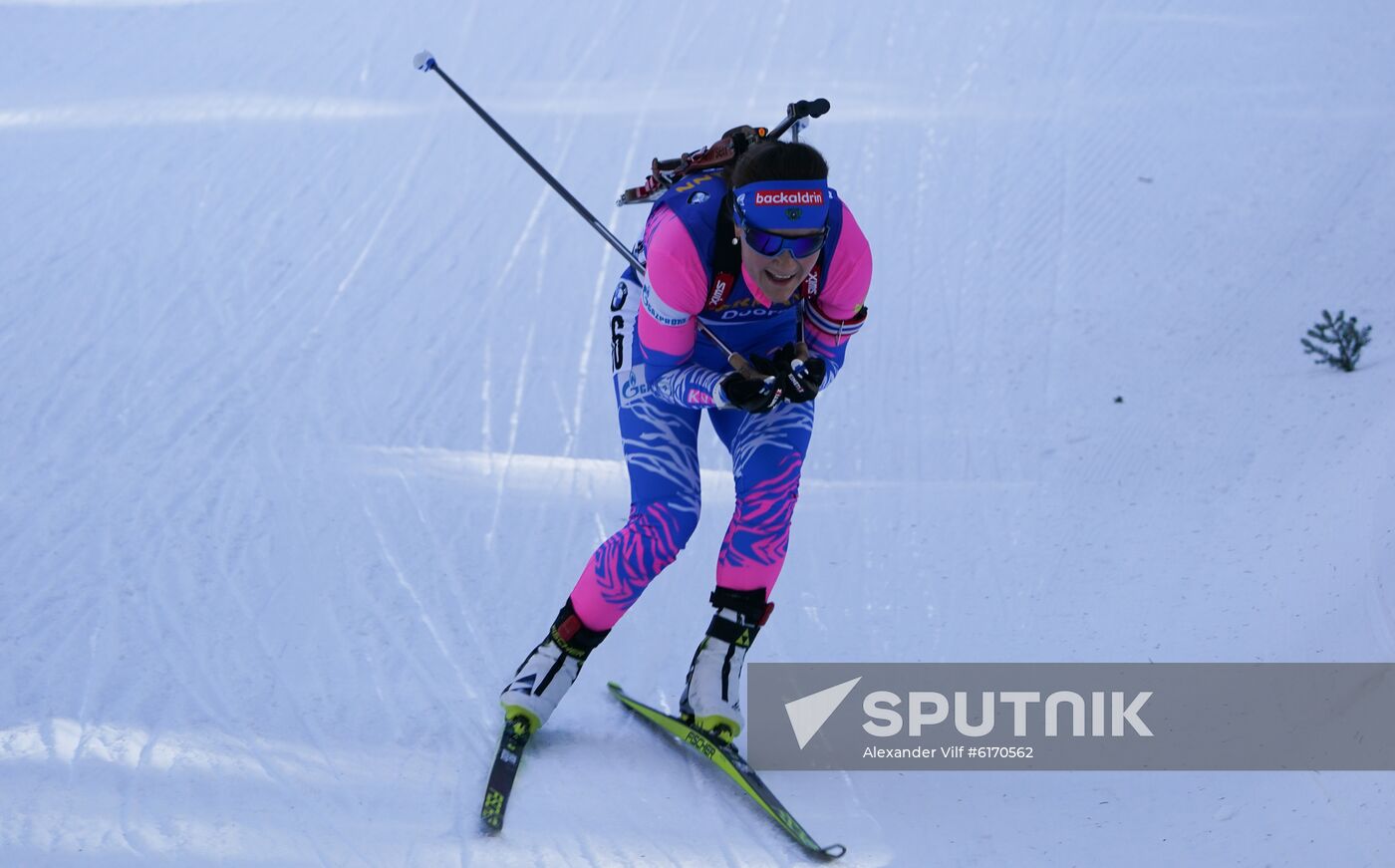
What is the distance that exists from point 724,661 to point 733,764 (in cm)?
32

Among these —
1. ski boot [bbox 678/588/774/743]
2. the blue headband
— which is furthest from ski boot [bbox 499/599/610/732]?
the blue headband

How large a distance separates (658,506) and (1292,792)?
6.20ft

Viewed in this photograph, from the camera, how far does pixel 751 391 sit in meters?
4.20

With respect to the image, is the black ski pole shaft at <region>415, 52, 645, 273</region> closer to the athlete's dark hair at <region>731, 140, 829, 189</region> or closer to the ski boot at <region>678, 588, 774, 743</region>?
the athlete's dark hair at <region>731, 140, 829, 189</region>

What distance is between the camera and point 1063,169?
36.2ft

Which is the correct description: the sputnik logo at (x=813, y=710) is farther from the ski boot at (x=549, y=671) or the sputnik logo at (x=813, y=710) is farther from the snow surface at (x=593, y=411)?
the ski boot at (x=549, y=671)

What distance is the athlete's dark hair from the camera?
13.7 ft

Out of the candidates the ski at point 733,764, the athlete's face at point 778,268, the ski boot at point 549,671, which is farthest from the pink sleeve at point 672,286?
the ski at point 733,764

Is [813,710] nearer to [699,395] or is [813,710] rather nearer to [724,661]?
[724,661]

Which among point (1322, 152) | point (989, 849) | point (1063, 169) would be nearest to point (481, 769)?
point (989, 849)

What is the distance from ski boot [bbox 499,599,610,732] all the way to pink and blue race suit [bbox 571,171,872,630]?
6 centimetres

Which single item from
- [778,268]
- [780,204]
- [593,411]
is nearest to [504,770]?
[778,268]

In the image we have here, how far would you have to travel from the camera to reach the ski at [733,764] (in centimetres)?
415

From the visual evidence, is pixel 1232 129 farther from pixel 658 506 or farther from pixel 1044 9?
pixel 658 506
